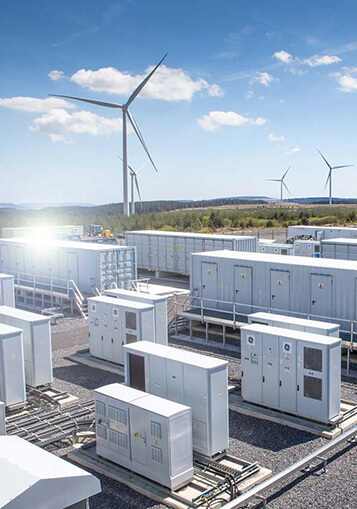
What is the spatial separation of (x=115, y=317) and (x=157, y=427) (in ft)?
27.7

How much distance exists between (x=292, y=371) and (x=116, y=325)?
696cm

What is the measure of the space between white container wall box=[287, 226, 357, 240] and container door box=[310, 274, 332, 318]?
2254 cm

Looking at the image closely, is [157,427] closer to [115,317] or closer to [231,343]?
[115,317]

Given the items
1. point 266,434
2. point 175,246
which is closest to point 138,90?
point 175,246

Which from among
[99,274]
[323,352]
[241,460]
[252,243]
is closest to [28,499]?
[241,460]

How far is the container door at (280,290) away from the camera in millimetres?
21625

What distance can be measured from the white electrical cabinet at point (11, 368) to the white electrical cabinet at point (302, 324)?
7214 millimetres

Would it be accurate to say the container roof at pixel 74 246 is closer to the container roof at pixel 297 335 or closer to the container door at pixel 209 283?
the container door at pixel 209 283

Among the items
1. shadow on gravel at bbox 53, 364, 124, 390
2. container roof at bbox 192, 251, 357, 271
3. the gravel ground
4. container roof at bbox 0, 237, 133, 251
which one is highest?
container roof at bbox 0, 237, 133, 251

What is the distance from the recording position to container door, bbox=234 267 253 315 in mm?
22891

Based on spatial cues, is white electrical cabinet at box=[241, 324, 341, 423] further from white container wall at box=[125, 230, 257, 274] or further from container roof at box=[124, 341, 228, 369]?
white container wall at box=[125, 230, 257, 274]

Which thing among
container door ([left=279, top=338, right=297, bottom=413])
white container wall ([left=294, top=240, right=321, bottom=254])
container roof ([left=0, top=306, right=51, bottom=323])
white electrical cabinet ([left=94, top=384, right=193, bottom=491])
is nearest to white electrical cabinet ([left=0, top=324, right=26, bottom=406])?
container roof ([left=0, top=306, right=51, bottom=323])

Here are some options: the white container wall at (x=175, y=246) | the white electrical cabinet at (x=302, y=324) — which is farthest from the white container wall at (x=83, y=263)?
the white electrical cabinet at (x=302, y=324)

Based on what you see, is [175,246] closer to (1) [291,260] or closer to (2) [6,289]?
(2) [6,289]
